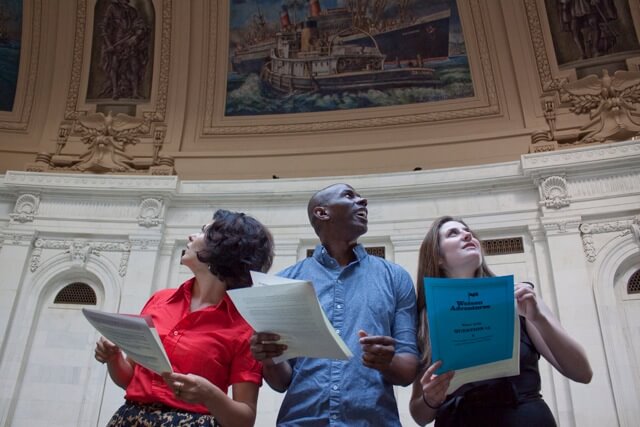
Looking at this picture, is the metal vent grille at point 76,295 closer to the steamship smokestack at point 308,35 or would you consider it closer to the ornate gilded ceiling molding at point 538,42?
the steamship smokestack at point 308,35

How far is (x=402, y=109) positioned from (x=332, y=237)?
960cm

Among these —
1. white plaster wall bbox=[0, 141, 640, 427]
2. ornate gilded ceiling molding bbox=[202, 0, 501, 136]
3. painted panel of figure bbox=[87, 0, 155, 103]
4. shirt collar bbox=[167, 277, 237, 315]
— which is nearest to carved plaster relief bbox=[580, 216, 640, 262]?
white plaster wall bbox=[0, 141, 640, 427]

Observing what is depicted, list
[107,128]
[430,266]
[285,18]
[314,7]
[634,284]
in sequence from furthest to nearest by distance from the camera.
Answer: [285,18]
[314,7]
[107,128]
[634,284]
[430,266]

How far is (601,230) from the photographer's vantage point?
9.38 meters

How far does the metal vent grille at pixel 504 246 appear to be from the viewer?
32.7ft

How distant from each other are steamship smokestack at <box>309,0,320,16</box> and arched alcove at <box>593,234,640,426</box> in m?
8.16

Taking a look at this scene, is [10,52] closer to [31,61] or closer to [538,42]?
[31,61]

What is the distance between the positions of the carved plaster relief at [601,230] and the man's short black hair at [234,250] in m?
7.78

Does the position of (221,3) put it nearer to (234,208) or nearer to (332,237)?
(234,208)

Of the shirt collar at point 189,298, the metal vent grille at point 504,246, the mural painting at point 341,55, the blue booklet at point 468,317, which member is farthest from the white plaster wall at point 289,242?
the blue booklet at point 468,317

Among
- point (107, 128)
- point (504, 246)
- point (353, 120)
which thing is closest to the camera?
point (504, 246)

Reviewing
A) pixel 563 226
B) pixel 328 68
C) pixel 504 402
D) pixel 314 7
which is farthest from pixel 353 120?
pixel 504 402

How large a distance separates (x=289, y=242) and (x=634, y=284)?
6069 mm

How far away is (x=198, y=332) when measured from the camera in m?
2.93
